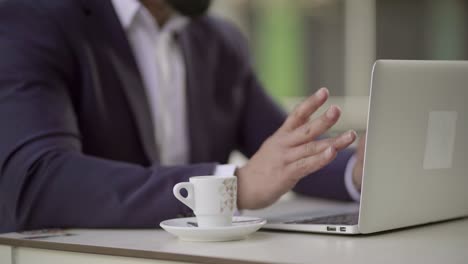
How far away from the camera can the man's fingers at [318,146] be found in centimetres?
130

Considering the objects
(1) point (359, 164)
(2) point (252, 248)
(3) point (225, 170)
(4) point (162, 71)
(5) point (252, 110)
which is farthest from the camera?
(5) point (252, 110)

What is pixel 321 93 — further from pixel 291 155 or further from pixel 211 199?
pixel 211 199

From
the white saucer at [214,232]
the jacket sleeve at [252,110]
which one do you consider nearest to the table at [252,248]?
the white saucer at [214,232]

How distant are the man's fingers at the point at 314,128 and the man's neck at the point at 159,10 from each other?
2.60 ft

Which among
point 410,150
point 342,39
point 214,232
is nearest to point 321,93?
point 410,150

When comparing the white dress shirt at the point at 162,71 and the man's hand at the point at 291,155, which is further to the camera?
the white dress shirt at the point at 162,71

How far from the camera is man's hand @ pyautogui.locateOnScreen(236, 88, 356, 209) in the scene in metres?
1.33

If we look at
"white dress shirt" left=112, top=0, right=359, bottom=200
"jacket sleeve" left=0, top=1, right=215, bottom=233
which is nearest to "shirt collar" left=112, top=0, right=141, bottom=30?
"white dress shirt" left=112, top=0, right=359, bottom=200

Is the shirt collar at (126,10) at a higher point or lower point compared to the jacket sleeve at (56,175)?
higher

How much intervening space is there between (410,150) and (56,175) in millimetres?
607

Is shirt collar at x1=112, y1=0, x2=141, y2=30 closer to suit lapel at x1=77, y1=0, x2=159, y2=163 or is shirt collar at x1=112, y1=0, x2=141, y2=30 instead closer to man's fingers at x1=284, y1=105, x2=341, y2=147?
suit lapel at x1=77, y1=0, x2=159, y2=163

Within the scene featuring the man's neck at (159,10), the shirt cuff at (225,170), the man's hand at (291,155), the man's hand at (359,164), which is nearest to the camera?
the man's hand at (291,155)

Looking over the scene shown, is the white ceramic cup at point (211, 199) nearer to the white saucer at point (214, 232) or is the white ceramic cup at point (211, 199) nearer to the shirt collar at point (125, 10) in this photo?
the white saucer at point (214, 232)

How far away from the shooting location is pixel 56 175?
1.50m
